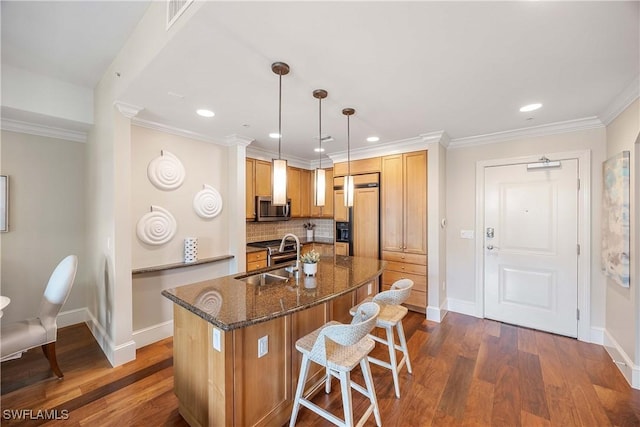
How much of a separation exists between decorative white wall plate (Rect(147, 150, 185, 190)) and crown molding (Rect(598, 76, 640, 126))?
172 inches

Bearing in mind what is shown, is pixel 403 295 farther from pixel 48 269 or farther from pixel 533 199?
pixel 48 269

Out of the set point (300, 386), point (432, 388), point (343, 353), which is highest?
point (343, 353)

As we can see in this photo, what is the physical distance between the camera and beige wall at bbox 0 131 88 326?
2883mm

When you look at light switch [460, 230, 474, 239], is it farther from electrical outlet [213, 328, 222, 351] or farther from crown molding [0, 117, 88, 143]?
crown molding [0, 117, 88, 143]

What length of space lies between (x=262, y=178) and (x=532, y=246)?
12.7 feet

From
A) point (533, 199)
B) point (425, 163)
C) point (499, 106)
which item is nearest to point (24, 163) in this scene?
point (425, 163)

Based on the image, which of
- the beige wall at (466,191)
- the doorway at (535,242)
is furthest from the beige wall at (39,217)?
the doorway at (535,242)

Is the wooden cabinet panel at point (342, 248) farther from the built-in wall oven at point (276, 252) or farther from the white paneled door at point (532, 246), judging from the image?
the white paneled door at point (532, 246)

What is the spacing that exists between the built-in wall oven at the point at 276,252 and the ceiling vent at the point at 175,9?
2935mm

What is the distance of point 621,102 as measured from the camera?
2.38m

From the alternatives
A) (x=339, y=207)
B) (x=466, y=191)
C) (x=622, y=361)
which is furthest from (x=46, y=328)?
(x=622, y=361)

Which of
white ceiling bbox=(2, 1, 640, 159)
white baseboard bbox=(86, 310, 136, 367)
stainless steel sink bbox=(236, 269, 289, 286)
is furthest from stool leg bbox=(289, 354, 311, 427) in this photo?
white ceiling bbox=(2, 1, 640, 159)

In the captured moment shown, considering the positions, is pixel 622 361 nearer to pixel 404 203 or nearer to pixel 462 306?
pixel 462 306

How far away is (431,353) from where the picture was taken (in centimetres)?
272
